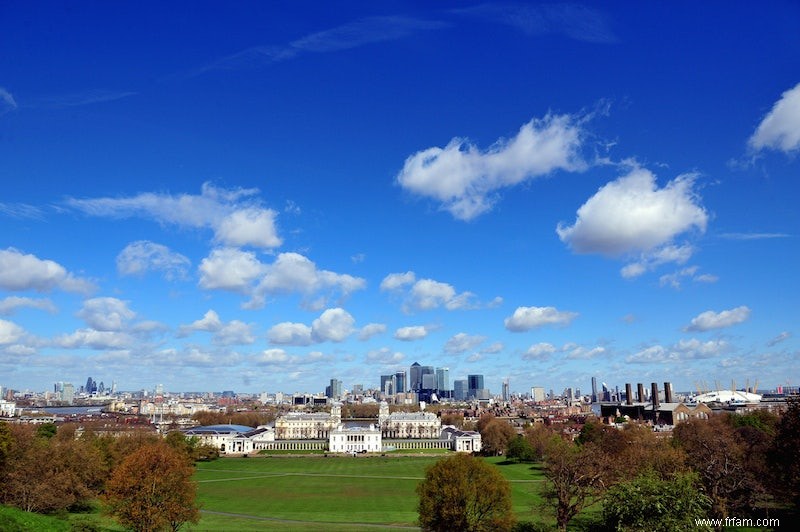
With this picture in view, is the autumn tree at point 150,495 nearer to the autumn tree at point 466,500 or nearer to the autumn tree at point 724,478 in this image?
the autumn tree at point 466,500

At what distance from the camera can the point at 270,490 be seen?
246ft

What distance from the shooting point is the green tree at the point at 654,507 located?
97.3 ft

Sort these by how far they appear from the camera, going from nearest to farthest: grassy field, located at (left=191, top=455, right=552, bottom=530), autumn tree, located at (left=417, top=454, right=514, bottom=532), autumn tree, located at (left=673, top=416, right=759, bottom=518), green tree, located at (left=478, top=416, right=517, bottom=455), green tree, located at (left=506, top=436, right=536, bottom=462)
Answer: autumn tree, located at (left=417, top=454, right=514, bottom=532), autumn tree, located at (left=673, top=416, right=759, bottom=518), grassy field, located at (left=191, top=455, right=552, bottom=530), green tree, located at (left=506, top=436, right=536, bottom=462), green tree, located at (left=478, top=416, right=517, bottom=455)

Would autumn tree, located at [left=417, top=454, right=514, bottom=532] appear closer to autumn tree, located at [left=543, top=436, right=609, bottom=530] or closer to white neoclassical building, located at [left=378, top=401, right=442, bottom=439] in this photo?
autumn tree, located at [left=543, top=436, right=609, bottom=530]

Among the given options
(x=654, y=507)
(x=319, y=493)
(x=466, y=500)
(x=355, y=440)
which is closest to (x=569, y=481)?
(x=466, y=500)

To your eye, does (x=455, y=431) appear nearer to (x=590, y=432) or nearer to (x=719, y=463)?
(x=590, y=432)

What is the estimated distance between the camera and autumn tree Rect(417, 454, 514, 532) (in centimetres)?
3838

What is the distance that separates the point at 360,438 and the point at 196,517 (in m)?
107

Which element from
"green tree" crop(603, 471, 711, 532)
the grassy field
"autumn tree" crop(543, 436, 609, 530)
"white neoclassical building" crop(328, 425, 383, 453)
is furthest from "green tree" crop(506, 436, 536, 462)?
"green tree" crop(603, 471, 711, 532)

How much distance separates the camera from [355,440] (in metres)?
148

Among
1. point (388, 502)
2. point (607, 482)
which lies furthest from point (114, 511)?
point (607, 482)

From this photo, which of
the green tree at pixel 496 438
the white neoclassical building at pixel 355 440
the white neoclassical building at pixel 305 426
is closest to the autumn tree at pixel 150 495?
the green tree at pixel 496 438

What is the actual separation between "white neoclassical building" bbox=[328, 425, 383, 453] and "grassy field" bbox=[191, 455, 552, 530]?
3103 centimetres

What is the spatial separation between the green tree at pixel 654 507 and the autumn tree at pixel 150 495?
2918 cm
